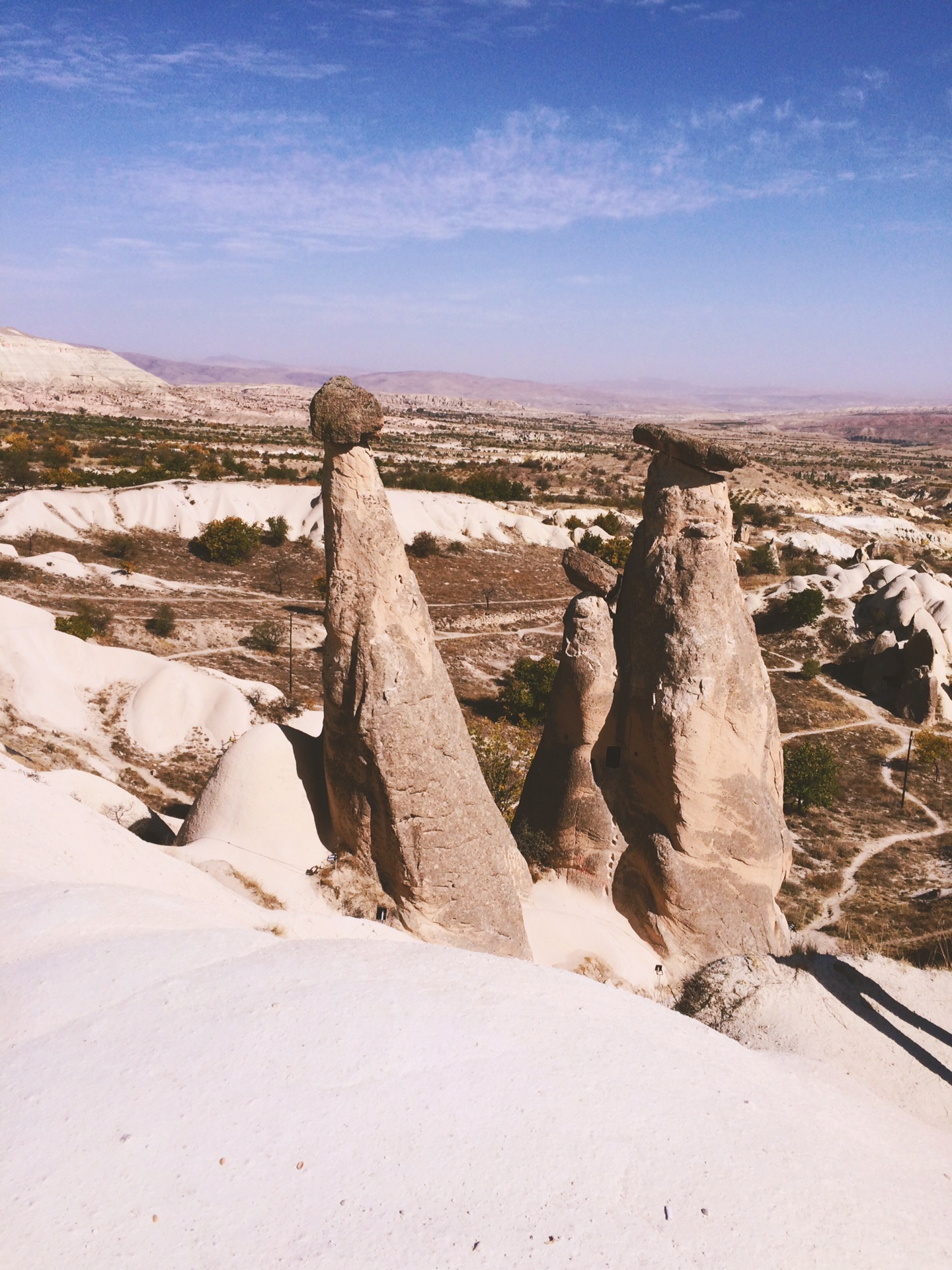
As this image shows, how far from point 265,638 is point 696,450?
22.4m

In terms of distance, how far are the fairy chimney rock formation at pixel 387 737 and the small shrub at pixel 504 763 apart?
6874 mm

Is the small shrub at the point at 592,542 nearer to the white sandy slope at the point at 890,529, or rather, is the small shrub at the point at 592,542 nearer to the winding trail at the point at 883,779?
the winding trail at the point at 883,779

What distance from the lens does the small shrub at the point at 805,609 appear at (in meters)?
36.1

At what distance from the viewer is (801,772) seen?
21.9m

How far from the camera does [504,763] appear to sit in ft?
61.2

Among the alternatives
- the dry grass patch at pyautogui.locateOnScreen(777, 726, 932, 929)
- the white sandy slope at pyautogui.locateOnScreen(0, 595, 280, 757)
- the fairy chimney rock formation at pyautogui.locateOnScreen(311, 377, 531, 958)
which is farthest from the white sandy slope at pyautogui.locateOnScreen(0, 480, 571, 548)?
the fairy chimney rock formation at pyautogui.locateOnScreen(311, 377, 531, 958)

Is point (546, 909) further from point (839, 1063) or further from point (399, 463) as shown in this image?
point (399, 463)

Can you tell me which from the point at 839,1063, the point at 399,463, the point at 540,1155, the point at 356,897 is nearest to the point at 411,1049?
the point at 540,1155

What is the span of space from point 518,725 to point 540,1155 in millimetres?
21220

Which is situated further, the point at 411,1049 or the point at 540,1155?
the point at 411,1049

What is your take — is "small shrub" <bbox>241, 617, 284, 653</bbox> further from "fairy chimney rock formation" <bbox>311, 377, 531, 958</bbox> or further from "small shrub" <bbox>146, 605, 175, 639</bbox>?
"fairy chimney rock formation" <bbox>311, 377, 531, 958</bbox>

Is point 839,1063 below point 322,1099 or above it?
below

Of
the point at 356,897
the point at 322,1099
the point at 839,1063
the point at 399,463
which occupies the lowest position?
the point at 839,1063

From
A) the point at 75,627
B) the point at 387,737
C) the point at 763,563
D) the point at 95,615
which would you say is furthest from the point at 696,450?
the point at 763,563
